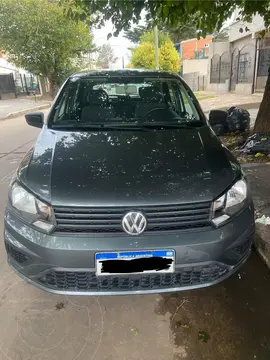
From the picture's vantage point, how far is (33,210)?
6.48ft

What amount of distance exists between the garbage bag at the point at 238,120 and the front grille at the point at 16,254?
567cm

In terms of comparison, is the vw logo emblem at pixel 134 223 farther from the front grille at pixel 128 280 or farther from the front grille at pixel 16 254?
the front grille at pixel 16 254

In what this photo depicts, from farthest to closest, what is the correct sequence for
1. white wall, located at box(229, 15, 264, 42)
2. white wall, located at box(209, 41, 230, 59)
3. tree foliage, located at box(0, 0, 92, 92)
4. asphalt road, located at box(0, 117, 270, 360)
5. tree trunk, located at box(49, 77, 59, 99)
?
white wall, located at box(209, 41, 230, 59) < tree trunk, located at box(49, 77, 59, 99) < tree foliage, located at box(0, 0, 92, 92) < white wall, located at box(229, 15, 264, 42) < asphalt road, located at box(0, 117, 270, 360)

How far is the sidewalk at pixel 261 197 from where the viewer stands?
2938mm

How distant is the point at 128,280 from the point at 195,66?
39.6 metres

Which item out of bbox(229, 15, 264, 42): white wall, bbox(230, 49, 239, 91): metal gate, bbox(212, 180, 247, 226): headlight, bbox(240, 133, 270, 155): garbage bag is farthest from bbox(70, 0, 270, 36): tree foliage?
bbox(230, 49, 239, 91): metal gate

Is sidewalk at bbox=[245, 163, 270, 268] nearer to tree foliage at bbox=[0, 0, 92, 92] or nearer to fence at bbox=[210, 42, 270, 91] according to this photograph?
fence at bbox=[210, 42, 270, 91]

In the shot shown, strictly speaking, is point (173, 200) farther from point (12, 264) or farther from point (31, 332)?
point (31, 332)

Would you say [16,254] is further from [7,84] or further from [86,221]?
[7,84]

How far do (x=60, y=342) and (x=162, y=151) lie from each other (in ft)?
4.79

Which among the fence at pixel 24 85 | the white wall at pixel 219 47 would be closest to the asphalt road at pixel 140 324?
the white wall at pixel 219 47

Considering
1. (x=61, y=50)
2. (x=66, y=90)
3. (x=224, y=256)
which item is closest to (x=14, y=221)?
(x=224, y=256)

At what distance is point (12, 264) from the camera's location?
2121mm

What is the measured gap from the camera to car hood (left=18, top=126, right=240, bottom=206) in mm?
1908
